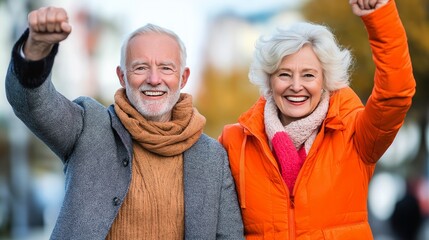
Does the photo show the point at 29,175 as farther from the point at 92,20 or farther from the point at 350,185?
the point at 350,185

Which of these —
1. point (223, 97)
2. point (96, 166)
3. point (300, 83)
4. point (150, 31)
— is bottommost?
point (223, 97)

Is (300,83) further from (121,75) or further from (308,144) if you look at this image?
(121,75)

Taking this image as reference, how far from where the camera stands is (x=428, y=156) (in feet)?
71.1

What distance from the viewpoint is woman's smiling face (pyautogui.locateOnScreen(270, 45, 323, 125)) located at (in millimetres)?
5398

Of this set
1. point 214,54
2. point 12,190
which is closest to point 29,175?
point 12,190

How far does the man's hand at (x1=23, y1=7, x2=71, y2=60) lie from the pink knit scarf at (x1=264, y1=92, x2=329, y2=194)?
1.46 metres

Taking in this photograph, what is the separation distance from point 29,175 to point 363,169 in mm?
19535

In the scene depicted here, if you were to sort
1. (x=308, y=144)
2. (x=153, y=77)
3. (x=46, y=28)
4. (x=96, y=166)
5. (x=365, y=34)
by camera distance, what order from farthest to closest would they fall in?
(x=365, y=34) → (x=308, y=144) → (x=153, y=77) → (x=96, y=166) → (x=46, y=28)

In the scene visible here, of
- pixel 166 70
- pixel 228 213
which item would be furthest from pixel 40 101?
pixel 228 213

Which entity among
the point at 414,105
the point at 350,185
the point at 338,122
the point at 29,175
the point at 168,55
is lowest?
the point at 29,175

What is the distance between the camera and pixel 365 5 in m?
4.68

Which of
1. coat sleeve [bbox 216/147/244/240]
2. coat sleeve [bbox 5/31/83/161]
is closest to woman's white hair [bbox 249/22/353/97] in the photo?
coat sleeve [bbox 216/147/244/240]

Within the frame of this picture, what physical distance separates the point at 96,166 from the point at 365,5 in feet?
5.36

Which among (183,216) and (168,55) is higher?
(168,55)
